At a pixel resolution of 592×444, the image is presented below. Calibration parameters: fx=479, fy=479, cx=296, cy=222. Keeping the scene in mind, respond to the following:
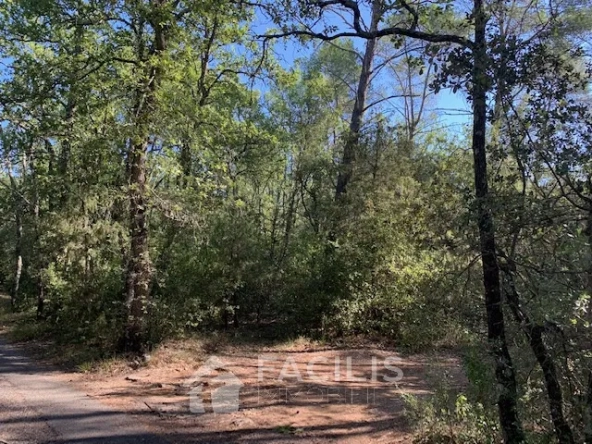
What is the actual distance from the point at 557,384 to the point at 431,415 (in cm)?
204

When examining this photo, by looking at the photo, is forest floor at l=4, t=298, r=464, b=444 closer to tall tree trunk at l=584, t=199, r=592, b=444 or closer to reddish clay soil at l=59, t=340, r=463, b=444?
reddish clay soil at l=59, t=340, r=463, b=444

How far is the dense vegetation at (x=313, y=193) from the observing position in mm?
3512

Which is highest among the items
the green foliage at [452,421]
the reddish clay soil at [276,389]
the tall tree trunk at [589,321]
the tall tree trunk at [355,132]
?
the tall tree trunk at [355,132]

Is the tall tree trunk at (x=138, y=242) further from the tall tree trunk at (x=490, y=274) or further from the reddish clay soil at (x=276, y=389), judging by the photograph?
the tall tree trunk at (x=490, y=274)

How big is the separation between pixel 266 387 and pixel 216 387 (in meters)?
0.87

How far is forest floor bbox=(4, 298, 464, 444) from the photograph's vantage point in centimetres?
612

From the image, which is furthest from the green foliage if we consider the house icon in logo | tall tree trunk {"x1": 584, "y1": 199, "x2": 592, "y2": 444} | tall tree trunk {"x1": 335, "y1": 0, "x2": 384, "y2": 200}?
tall tree trunk {"x1": 335, "y1": 0, "x2": 384, "y2": 200}

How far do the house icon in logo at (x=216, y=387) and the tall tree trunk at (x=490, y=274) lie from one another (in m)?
4.15

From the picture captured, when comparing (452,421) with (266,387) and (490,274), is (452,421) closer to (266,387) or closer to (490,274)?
(490,274)

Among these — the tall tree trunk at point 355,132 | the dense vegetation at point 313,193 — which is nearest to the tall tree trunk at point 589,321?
the dense vegetation at point 313,193

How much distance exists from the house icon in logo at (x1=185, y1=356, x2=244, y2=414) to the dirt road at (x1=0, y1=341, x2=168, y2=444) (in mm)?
1164

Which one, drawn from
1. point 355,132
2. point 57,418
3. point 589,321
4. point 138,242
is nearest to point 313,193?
point 355,132

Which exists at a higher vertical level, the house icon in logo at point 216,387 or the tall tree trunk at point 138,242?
the tall tree trunk at point 138,242

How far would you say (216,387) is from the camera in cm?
833
